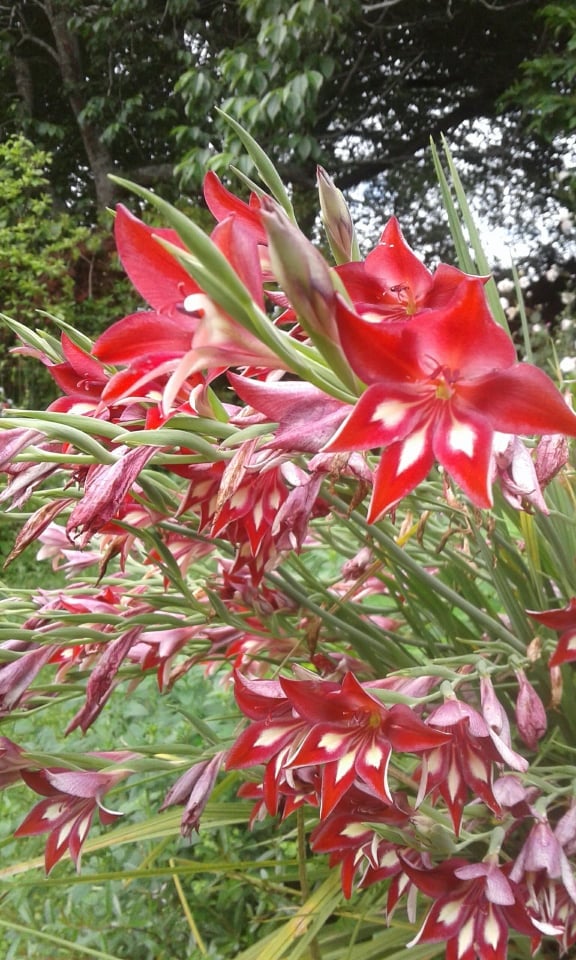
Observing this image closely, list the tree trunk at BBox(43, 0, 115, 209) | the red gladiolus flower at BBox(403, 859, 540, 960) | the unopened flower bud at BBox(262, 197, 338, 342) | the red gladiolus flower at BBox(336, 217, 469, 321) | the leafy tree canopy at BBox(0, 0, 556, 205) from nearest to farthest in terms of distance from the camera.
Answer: the unopened flower bud at BBox(262, 197, 338, 342), the red gladiolus flower at BBox(336, 217, 469, 321), the red gladiolus flower at BBox(403, 859, 540, 960), the leafy tree canopy at BBox(0, 0, 556, 205), the tree trunk at BBox(43, 0, 115, 209)

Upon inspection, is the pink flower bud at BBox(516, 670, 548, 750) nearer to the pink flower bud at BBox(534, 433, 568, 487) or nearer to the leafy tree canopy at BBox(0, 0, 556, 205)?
the pink flower bud at BBox(534, 433, 568, 487)

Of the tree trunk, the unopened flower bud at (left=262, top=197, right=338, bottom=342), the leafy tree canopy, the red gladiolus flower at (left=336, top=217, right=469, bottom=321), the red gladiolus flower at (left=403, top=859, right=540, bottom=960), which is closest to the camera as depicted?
the unopened flower bud at (left=262, top=197, right=338, bottom=342)

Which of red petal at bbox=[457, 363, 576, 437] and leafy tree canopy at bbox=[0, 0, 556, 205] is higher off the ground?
leafy tree canopy at bbox=[0, 0, 556, 205]

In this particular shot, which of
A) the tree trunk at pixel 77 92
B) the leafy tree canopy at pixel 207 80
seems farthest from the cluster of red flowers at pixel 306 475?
the tree trunk at pixel 77 92

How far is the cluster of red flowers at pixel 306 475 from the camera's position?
0.79 feet

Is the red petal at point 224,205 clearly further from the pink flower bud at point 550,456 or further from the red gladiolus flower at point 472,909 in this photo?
the red gladiolus flower at point 472,909

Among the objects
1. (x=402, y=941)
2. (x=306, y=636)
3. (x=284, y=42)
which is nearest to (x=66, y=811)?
(x=306, y=636)

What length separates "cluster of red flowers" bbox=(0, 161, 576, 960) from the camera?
0.24m

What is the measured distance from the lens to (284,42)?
11.0 ft

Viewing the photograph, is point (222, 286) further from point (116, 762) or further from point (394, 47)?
point (394, 47)

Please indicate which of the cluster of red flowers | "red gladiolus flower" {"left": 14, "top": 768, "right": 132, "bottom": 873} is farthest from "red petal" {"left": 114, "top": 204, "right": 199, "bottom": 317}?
"red gladiolus flower" {"left": 14, "top": 768, "right": 132, "bottom": 873}

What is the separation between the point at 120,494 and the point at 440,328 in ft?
0.49

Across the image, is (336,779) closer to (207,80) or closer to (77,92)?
(207,80)

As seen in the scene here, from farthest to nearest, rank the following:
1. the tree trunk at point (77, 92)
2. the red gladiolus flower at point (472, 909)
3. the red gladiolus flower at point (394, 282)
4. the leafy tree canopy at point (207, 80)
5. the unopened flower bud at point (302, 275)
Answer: the tree trunk at point (77, 92) → the leafy tree canopy at point (207, 80) → the red gladiolus flower at point (472, 909) → the red gladiolus flower at point (394, 282) → the unopened flower bud at point (302, 275)
